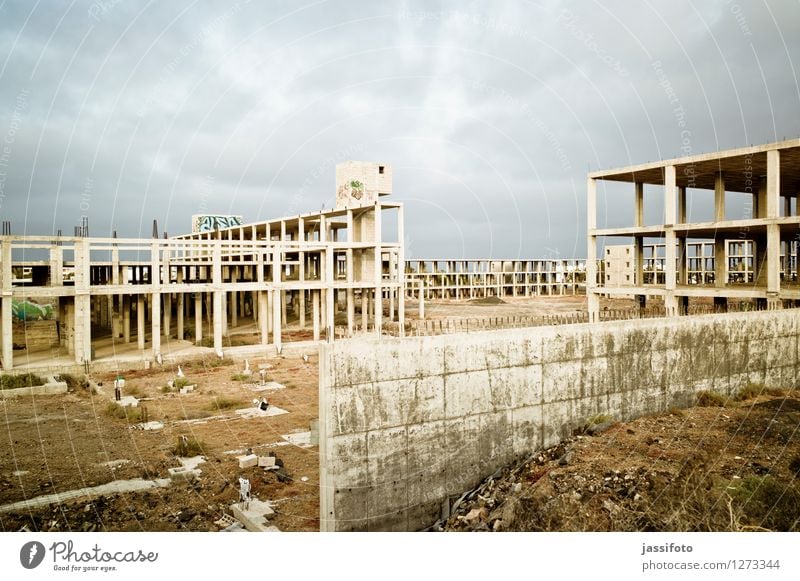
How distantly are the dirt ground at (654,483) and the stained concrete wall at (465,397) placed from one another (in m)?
0.56

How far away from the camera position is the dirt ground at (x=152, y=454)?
10000 millimetres

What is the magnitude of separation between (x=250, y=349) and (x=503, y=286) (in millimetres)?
52498

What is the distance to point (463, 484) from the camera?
33.9 ft

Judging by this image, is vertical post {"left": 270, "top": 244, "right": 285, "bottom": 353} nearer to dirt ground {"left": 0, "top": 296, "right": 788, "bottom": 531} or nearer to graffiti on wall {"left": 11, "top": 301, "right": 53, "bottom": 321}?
dirt ground {"left": 0, "top": 296, "right": 788, "bottom": 531}

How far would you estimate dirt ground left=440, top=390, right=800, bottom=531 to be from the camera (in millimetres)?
9000

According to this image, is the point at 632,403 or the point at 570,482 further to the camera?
the point at 632,403

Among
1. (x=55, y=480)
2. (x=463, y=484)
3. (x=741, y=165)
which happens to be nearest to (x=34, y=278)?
(x=55, y=480)

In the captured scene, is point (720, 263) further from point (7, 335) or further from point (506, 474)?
point (7, 335)

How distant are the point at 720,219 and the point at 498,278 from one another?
4814 cm

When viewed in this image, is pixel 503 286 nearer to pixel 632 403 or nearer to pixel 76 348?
pixel 76 348

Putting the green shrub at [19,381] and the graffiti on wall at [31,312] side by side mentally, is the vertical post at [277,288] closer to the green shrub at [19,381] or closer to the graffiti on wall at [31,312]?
the green shrub at [19,381]

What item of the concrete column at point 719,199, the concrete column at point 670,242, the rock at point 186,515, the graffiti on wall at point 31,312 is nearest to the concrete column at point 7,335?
the rock at point 186,515

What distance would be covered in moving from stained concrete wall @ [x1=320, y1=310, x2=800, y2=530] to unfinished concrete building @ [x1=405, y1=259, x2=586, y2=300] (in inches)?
2147

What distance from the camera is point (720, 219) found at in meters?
27.9
